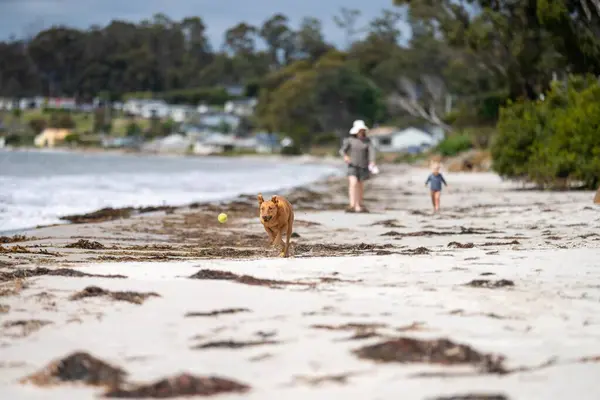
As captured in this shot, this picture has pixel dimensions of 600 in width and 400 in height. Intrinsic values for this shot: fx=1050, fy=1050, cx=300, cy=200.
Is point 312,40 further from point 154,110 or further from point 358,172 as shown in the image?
point 358,172

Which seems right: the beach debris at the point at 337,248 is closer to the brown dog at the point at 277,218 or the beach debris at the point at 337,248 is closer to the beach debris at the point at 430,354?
the brown dog at the point at 277,218

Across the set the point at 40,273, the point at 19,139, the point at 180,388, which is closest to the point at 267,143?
the point at 19,139

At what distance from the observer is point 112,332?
5.09 m

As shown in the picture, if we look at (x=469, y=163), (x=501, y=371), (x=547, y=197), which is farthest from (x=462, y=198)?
(x=469, y=163)

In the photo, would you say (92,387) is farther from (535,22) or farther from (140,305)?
(535,22)

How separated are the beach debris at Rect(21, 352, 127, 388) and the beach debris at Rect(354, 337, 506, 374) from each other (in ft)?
3.56

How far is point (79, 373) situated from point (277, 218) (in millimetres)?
5061

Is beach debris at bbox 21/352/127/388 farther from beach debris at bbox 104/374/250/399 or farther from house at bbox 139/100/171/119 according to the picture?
house at bbox 139/100/171/119

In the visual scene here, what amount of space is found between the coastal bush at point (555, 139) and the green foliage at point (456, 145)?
26.0 metres

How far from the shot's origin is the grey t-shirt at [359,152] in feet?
54.4

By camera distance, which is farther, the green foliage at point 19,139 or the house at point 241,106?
the house at point 241,106

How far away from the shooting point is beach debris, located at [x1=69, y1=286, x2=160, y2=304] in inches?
230

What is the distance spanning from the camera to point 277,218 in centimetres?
941

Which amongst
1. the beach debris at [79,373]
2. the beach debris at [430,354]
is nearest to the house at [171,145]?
the beach debris at [430,354]
